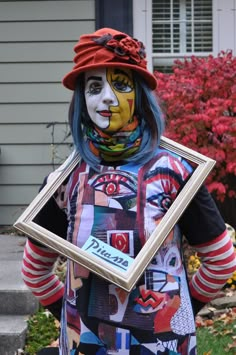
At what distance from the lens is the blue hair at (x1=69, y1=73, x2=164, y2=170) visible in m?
2.18

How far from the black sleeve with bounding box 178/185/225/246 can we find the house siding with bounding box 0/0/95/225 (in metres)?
5.33

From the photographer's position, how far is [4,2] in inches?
297

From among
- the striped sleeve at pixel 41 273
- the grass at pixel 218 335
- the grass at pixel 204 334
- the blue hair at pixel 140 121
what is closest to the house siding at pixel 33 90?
the grass at pixel 204 334

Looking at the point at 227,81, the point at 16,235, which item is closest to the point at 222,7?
the point at 227,81

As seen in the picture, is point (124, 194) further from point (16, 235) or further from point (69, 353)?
point (16, 235)

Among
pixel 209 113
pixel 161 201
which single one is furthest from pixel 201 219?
pixel 209 113

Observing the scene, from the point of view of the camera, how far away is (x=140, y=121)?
7.29 feet

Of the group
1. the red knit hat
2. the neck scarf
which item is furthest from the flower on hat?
the neck scarf

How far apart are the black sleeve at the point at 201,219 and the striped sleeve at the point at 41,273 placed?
444 mm

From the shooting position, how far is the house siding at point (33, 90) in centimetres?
746

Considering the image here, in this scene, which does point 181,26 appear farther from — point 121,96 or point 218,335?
point 121,96

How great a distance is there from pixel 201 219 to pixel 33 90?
5.59 meters

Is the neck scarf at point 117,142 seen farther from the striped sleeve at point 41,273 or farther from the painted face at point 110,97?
the striped sleeve at point 41,273

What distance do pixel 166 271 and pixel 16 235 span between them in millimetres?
5213
